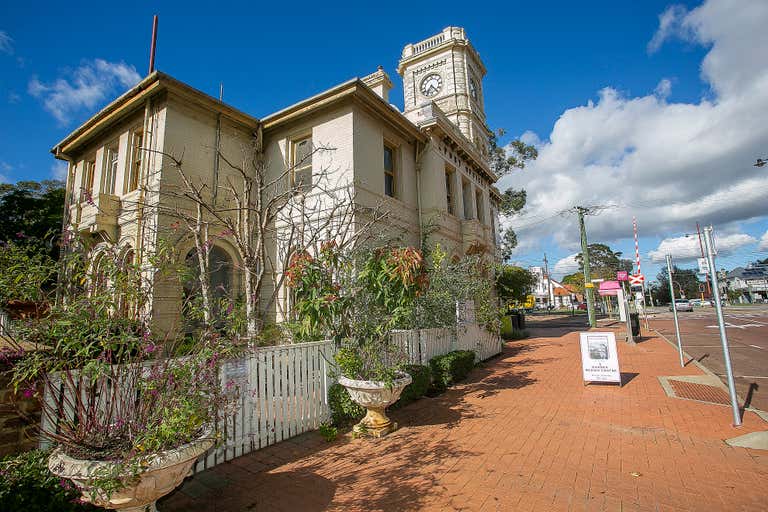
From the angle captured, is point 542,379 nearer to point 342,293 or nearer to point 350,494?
point 342,293

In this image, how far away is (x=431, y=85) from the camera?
82.9ft

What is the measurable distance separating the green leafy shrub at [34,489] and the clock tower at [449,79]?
77.0 ft

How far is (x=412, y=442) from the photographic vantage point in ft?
15.8

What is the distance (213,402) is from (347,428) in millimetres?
2794

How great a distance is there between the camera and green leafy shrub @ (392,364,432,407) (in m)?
6.39

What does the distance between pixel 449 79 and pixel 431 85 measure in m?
1.47

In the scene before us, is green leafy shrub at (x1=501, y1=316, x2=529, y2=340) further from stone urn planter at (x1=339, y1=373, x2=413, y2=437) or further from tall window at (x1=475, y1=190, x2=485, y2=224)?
stone urn planter at (x1=339, y1=373, x2=413, y2=437)

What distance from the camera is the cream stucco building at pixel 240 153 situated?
9.63 meters

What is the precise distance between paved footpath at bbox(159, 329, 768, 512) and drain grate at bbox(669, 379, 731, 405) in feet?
1.19

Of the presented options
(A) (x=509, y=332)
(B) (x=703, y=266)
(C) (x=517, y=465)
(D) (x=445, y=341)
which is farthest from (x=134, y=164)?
(A) (x=509, y=332)

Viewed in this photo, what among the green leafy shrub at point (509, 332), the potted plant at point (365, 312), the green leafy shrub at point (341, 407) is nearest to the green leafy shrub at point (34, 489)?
the potted plant at point (365, 312)

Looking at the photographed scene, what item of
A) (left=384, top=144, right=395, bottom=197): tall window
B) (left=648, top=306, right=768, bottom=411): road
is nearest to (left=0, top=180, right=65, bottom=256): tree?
(left=384, top=144, right=395, bottom=197): tall window

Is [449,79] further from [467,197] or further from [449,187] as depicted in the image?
[449,187]

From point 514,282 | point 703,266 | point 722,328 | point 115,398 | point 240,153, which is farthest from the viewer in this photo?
point 514,282
